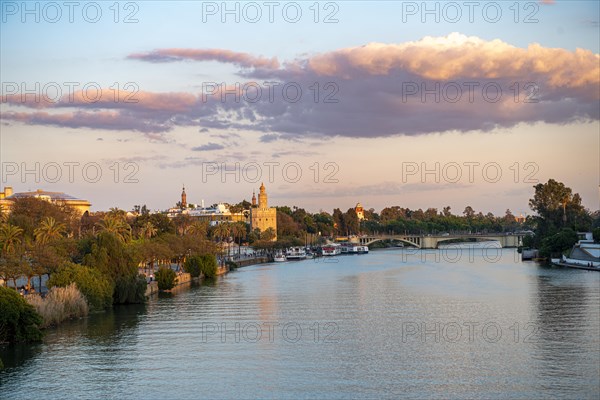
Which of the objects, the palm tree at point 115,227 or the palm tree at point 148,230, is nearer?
the palm tree at point 115,227

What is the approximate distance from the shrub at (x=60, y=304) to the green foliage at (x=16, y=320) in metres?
3.09

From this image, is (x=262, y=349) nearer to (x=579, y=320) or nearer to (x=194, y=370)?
(x=194, y=370)

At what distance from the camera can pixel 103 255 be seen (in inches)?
1989

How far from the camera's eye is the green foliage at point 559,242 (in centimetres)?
9094

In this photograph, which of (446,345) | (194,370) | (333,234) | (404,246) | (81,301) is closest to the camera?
(194,370)

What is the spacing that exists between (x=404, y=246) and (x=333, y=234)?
20.9m

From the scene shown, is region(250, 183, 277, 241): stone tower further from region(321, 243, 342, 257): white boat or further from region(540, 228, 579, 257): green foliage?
region(540, 228, 579, 257): green foliage

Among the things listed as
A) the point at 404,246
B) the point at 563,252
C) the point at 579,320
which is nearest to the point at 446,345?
the point at 579,320

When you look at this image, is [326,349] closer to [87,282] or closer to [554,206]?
[87,282]

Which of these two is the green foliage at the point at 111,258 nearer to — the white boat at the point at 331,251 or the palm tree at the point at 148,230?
the palm tree at the point at 148,230

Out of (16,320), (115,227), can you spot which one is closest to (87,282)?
(16,320)

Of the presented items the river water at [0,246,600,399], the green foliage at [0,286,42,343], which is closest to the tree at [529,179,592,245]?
the river water at [0,246,600,399]

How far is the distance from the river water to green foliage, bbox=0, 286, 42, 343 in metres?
0.77

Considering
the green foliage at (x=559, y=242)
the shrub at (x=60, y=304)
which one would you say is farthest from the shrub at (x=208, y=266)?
the green foliage at (x=559, y=242)
